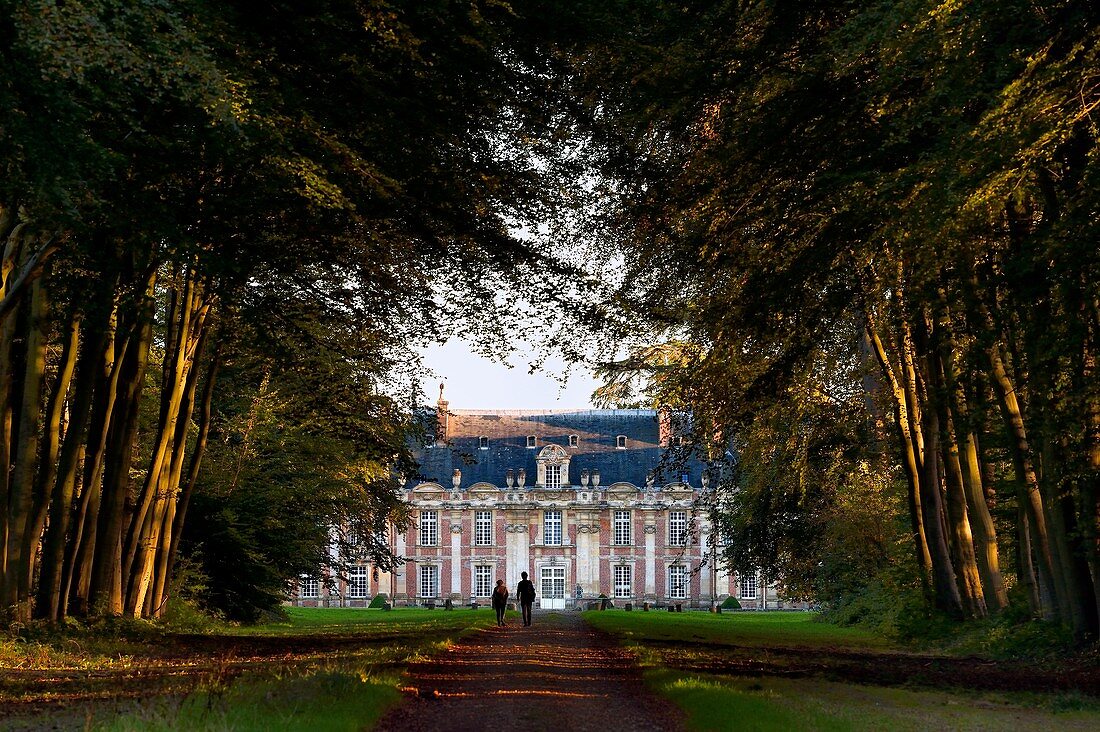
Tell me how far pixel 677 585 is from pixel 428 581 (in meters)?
17.3

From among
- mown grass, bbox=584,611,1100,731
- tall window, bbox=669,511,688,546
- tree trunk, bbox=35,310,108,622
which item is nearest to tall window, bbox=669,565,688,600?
tall window, bbox=669,511,688,546

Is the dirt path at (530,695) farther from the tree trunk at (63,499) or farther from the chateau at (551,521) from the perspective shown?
the chateau at (551,521)

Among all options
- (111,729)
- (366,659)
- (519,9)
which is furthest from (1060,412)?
(111,729)

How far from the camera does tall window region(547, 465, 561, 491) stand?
84188mm

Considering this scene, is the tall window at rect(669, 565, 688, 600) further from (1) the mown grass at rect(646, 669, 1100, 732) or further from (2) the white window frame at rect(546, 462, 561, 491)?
(1) the mown grass at rect(646, 669, 1100, 732)

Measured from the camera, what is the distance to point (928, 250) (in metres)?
11.4

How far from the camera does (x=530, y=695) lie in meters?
10.7

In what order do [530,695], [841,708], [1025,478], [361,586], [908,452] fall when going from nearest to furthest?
[841,708], [530,695], [1025,478], [908,452], [361,586]

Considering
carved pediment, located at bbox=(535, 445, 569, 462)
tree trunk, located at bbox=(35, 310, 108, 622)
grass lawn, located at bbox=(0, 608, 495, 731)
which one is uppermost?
carved pediment, located at bbox=(535, 445, 569, 462)

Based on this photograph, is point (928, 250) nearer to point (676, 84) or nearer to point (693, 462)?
point (676, 84)

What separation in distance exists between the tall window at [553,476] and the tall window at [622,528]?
186 inches

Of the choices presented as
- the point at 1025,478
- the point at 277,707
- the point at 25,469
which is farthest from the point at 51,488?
the point at 1025,478

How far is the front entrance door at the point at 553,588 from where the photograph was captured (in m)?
82.1

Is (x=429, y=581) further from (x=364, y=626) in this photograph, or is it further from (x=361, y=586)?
(x=364, y=626)
